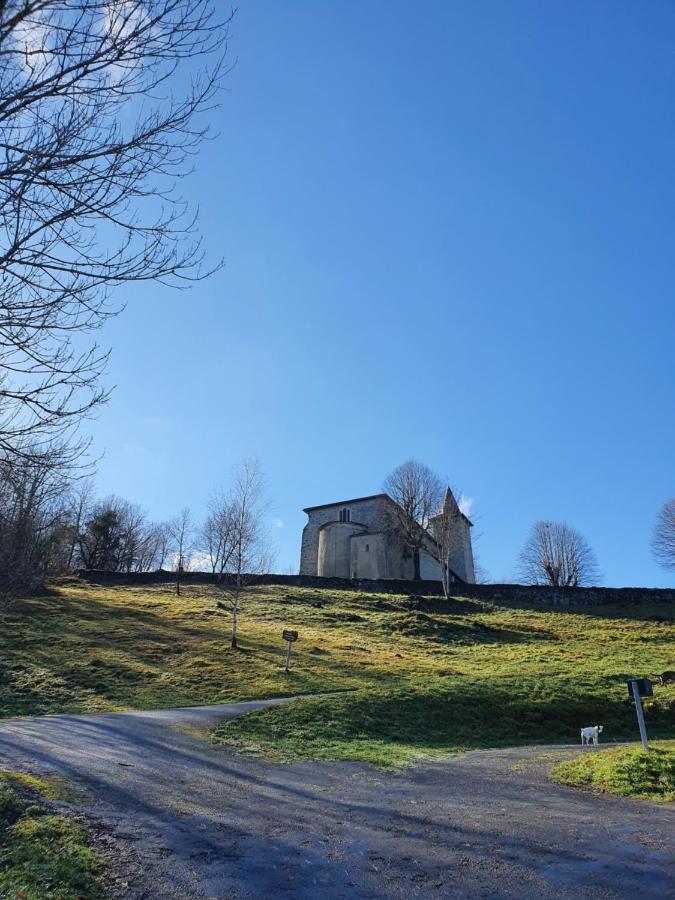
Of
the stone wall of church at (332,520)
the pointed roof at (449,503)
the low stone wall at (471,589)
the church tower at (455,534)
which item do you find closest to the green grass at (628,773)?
the low stone wall at (471,589)

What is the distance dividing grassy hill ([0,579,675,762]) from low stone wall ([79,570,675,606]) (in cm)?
694

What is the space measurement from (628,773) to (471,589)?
134 ft

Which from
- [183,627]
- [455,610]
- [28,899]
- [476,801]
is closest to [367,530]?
[455,610]

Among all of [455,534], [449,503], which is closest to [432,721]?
[455,534]

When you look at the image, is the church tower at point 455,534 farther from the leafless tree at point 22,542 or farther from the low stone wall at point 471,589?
the leafless tree at point 22,542

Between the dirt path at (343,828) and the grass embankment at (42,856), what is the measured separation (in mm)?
257

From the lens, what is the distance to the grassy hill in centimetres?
1442

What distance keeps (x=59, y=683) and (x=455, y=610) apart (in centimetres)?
2983

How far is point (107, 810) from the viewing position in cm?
611

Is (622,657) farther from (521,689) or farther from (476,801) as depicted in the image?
(476,801)

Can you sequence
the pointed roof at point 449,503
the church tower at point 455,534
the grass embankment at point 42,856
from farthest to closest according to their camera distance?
the pointed roof at point 449,503
the church tower at point 455,534
the grass embankment at point 42,856

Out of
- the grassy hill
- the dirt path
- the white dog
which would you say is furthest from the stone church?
the dirt path

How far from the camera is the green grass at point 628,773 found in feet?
26.9

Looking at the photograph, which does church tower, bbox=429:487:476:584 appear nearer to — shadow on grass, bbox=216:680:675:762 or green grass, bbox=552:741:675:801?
shadow on grass, bbox=216:680:675:762
